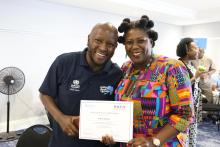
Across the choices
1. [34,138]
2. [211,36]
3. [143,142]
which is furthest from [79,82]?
[211,36]

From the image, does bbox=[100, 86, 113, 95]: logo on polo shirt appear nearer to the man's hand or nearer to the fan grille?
the man's hand

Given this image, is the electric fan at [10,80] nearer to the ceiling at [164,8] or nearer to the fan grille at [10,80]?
the fan grille at [10,80]

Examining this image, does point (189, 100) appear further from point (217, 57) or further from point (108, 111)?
point (217, 57)

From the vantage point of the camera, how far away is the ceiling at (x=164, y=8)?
5.10m

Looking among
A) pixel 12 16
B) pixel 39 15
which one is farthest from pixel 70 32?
pixel 12 16

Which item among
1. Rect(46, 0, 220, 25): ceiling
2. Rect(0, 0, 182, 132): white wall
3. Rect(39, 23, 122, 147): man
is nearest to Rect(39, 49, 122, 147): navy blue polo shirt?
Rect(39, 23, 122, 147): man

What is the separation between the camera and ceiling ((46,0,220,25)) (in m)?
5.10

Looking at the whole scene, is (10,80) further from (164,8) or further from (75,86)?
(164,8)

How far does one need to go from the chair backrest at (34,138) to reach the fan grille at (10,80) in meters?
2.30

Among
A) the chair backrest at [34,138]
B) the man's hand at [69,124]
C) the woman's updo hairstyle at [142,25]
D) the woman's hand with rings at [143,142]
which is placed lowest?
the chair backrest at [34,138]

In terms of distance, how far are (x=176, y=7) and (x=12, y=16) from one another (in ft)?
12.5

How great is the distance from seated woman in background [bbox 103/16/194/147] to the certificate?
0.19 feet

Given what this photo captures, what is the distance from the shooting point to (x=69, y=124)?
1428 millimetres

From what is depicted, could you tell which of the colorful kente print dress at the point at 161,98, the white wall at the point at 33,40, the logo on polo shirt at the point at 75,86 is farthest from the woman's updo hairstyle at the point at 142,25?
the white wall at the point at 33,40
